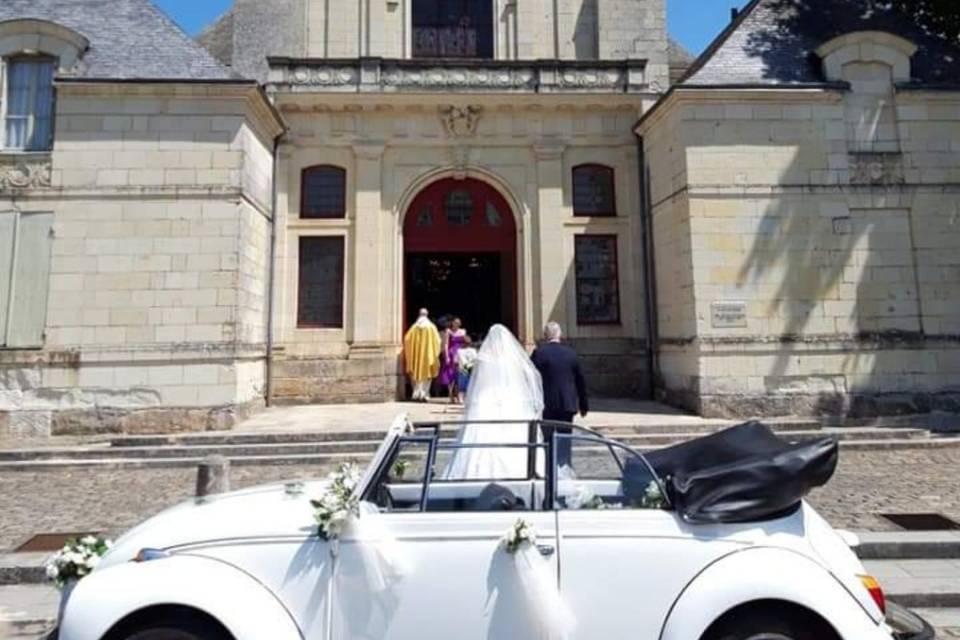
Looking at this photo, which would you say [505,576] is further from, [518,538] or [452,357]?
[452,357]

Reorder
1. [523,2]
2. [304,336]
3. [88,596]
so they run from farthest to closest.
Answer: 1. [523,2]
2. [304,336]
3. [88,596]

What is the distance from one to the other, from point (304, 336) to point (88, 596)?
11.0 metres

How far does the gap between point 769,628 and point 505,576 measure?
47.9 inches

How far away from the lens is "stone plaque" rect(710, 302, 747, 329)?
11336 mm

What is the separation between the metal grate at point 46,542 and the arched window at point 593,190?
11463 millimetres

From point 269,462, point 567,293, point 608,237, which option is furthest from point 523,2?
point 269,462

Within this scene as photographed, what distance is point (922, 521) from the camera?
237 inches

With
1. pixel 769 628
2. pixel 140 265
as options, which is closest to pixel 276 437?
pixel 140 265

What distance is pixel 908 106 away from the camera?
12.0m

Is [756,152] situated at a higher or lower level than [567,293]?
higher

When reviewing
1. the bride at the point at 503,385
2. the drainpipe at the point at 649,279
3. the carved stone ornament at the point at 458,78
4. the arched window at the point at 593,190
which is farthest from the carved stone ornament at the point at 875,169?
the bride at the point at 503,385

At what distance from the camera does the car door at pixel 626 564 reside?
109 inches

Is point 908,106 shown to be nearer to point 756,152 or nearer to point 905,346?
point 756,152

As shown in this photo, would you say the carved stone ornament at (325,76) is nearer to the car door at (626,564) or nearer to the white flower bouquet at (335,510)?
the white flower bouquet at (335,510)
